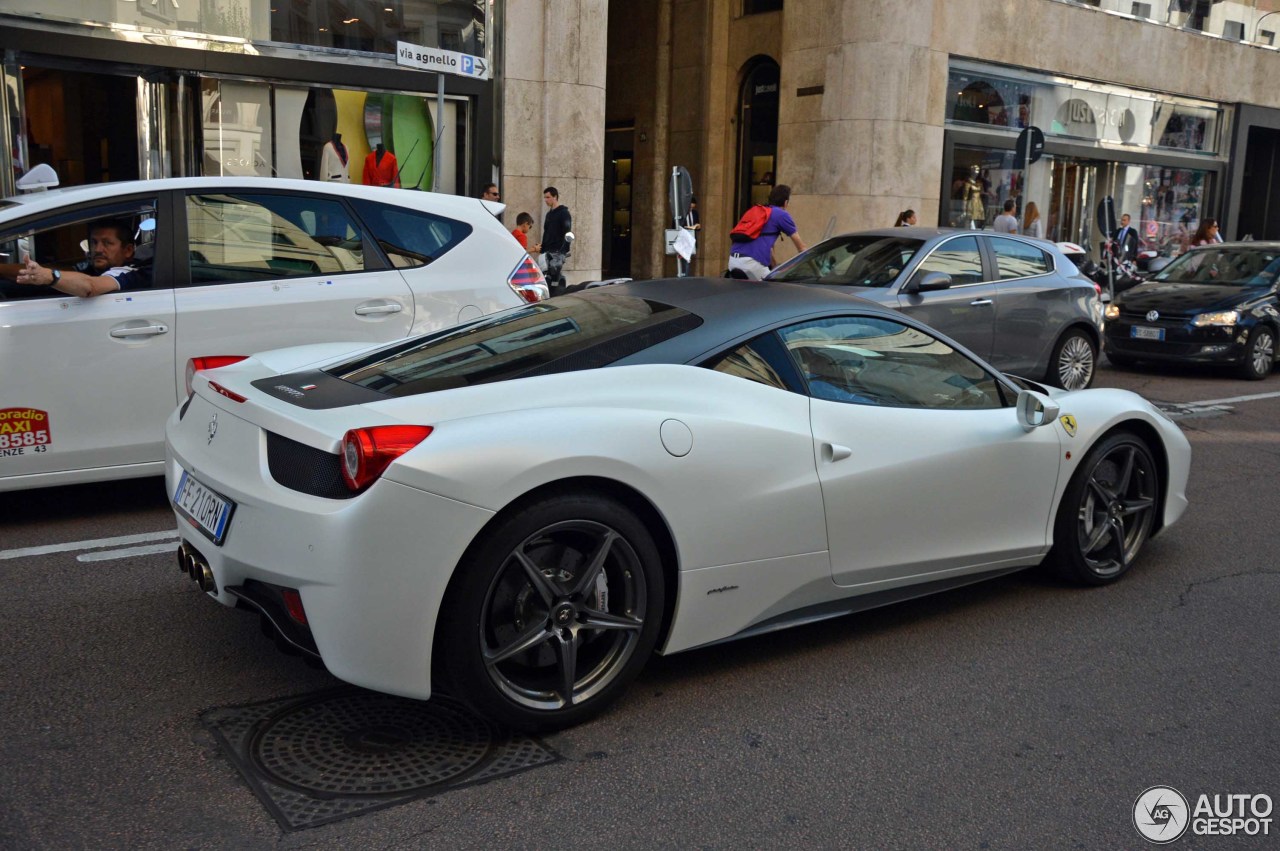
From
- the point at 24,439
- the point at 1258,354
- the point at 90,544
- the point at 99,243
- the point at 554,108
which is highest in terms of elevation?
the point at 554,108

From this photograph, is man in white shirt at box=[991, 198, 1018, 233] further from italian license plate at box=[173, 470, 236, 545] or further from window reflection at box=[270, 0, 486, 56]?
italian license plate at box=[173, 470, 236, 545]

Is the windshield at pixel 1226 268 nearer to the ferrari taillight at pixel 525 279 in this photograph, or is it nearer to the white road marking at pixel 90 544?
the ferrari taillight at pixel 525 279

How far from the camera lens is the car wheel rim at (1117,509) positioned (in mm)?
5445

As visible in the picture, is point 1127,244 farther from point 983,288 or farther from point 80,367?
point 80,367

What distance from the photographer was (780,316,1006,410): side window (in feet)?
14.8

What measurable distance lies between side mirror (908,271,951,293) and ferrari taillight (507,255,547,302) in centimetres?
419

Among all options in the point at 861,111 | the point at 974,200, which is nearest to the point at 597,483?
the point at 861,111

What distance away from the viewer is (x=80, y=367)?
19.7 ft

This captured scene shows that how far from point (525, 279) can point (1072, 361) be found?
21.9ft

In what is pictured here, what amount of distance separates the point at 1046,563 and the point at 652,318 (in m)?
2.28

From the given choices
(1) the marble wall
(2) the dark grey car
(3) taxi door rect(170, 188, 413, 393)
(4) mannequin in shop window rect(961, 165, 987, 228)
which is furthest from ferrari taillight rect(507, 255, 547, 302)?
(4) mannequin in shop window rect(961, 165, 987, 228)

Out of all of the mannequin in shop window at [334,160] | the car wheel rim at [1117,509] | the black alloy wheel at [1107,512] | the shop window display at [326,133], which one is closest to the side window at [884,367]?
the black alloy wheel at [1107,512]

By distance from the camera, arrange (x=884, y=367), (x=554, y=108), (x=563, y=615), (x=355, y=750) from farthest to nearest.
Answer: (x=554, y=108), (x=884, y=367), (x=563, y=615), (x=355, y=750)

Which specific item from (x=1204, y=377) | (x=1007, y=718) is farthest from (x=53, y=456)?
(x=1204, y=377)
